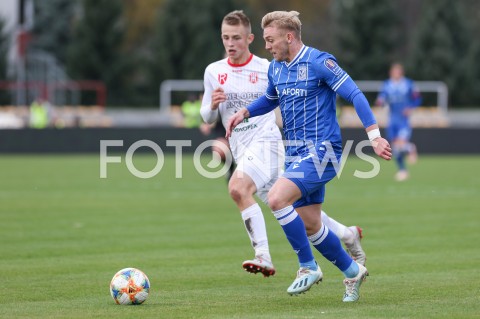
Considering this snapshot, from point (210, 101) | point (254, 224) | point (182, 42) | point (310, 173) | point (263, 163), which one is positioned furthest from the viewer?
point (182, 42)

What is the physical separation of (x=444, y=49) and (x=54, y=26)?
24754 mm

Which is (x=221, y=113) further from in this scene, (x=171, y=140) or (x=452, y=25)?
(x=452, y=25)

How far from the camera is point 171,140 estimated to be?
119 feet

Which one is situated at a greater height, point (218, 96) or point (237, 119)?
point (218, 96)

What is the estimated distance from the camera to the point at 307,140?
27.9ft

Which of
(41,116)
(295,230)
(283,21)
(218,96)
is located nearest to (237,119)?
(218,96)

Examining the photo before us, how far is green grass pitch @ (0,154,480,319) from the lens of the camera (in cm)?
806

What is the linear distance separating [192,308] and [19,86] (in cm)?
4057

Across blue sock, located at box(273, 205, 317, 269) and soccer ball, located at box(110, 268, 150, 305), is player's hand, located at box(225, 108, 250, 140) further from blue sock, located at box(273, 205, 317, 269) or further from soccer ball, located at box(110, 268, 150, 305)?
soccer ball, located at box(110, 268, 150, 305)

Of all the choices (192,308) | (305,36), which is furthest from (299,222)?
(305,36)

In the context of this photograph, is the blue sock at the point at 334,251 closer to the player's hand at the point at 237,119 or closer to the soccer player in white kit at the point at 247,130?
the soccer player in white kit at the point at 247,130

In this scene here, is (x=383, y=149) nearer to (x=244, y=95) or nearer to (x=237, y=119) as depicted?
(x=237, y=119)

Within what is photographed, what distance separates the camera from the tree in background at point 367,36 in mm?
57281

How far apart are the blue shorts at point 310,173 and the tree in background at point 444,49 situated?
4676cm
